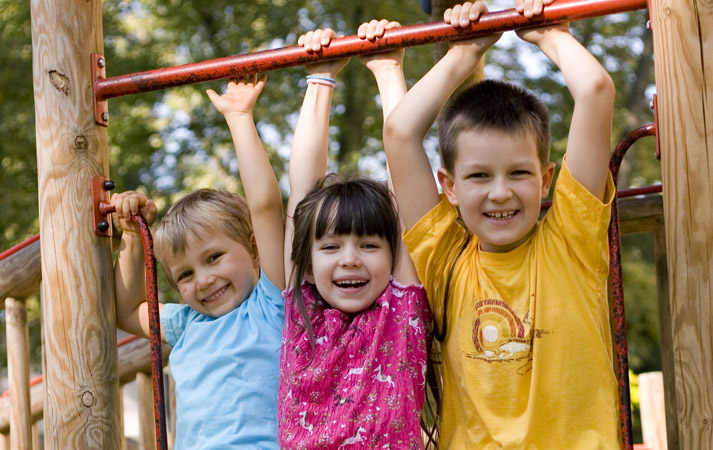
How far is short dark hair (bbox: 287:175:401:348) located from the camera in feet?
7.45

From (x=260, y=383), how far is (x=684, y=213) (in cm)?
123

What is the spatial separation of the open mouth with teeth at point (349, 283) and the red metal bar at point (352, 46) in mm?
651

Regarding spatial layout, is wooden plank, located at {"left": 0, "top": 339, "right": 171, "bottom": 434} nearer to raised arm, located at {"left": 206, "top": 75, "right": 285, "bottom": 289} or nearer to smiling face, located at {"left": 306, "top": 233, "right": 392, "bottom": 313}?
raised arm, located at {"left": 206, "top": 75, "right": 285, "bottom": 289}

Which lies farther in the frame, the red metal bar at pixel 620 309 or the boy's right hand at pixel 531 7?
the boy's right hand at pixel 531 7

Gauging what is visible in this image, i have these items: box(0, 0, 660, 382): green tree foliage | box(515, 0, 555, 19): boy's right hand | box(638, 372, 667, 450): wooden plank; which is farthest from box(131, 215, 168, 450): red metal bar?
box(0, 0, 660, 382): green tree foliage

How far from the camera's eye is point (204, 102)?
9383 mm

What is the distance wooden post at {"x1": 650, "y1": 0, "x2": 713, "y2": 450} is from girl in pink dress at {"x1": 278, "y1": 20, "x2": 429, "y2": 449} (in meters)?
0.63

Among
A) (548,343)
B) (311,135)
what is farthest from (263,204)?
(548,343)

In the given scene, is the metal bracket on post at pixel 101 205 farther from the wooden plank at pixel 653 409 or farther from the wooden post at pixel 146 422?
the wooden plank at pixel 653 409

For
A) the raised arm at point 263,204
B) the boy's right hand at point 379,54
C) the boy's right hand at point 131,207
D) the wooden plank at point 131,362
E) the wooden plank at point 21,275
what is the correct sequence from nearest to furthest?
the boy's right hand at point 379,54, the raised arm at point 263,204, the boy's right hand at point 131,207, the wooden plank at point 21,275, the wooden plank at point 131,362

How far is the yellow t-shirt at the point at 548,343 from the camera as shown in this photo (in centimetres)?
209

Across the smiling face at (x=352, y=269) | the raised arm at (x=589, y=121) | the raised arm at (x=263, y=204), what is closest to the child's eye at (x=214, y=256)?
the raised arm at (x=263, y=204)

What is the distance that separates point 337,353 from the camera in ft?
7.32

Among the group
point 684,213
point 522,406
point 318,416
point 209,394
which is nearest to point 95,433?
point 209,394
